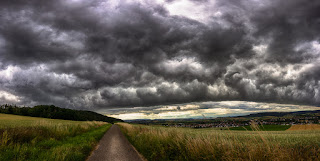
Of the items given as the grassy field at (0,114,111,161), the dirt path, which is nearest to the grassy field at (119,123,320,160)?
the dirt path

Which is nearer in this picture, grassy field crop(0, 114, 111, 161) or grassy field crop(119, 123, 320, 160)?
grassy field crop(119, 123, 320, 160)

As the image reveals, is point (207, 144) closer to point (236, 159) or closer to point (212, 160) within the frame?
point (212, 160)

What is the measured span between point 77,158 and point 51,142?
4.60m

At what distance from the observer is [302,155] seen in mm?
4246

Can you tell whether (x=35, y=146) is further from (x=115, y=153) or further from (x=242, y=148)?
(x=242, y=148)

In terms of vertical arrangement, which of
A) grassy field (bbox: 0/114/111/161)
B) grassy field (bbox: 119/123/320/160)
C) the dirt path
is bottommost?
the dirt path

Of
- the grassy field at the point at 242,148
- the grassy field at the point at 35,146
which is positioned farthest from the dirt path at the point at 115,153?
the grassy field at the point at 242,148

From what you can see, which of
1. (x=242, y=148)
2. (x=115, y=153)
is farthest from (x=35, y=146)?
(x=242, y=148)

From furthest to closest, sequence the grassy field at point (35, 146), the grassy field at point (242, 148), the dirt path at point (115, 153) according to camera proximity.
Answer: the dirt path at point (115, 153) < the grassy field at point (35, 146) < the grassy field at point (242, 148)

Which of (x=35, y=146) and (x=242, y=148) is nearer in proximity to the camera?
(x=242, y=148)

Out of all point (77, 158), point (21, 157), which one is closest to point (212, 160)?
point (77, 158)

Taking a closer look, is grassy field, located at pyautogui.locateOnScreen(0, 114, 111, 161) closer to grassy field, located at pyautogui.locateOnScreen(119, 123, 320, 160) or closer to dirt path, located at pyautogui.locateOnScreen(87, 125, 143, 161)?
dirt path, located at pyautogui.locateOnScreen(87, 125, 143, 161)

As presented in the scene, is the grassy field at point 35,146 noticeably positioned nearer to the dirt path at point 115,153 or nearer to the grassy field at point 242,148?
the dirt path at point 115,153

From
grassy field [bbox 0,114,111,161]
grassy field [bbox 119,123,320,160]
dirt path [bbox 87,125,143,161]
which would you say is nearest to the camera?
grassy field [bbox 119,123,320,160]
